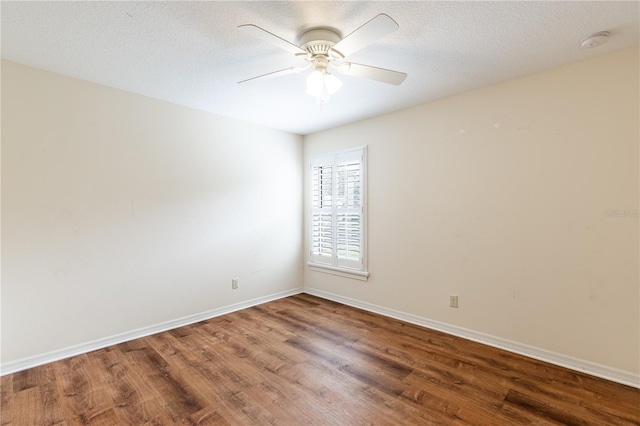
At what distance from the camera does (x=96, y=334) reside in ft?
8.92

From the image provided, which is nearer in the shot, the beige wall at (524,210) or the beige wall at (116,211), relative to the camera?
the beige wall at (524,210)

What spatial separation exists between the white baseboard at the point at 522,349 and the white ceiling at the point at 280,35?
2.33 meters

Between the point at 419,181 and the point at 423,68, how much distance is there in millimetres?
1215

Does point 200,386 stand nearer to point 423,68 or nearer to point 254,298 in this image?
point 254,298

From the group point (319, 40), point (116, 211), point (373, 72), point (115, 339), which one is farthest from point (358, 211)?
point (115, 339)

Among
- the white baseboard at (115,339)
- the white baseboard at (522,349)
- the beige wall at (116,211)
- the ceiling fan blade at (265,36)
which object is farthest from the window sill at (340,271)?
the ceiling fan blade at (265,36)

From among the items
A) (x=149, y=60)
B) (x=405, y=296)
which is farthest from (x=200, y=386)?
(x=149, y=60)

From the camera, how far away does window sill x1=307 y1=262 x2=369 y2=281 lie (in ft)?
12.4

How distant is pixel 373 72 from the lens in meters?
1.99

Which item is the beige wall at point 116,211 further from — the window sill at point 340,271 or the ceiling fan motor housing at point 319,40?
the ceiling fan motor housing at point 319,40

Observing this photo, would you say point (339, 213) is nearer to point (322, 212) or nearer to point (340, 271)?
point (322, 212)

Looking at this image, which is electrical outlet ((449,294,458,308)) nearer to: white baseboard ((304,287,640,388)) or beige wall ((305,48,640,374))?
beige wall ((305,48,640,374))

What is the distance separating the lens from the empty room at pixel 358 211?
6.12 feet

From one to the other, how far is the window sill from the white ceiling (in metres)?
2.13
